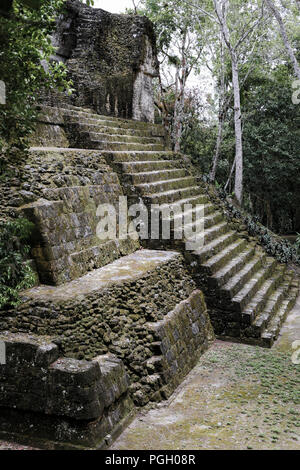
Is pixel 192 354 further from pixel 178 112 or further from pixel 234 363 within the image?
pixel 178 112

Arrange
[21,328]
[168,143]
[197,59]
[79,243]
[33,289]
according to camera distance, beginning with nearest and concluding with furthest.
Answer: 1. [21,328]
2. [33,289]
3. [79,243]
4. [168,143]
5. [197,59]

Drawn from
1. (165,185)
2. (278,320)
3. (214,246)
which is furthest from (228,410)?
(165,185)

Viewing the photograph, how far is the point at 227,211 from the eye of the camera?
10.7 meters

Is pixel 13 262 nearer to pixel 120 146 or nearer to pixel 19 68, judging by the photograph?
pixel 19 68

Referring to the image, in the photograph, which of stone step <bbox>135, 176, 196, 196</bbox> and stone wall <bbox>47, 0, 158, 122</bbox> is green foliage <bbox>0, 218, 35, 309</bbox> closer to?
stone step <bbox>135, 176, 196, 196</bbox>

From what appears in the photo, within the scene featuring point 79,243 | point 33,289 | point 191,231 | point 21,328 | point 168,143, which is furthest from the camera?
point 168,143

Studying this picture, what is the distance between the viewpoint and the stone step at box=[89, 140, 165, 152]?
785 centimetres

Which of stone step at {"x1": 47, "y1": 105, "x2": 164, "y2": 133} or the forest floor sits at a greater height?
stone step at {"x1": 47, "y1": 105, "x2": 164, "y2": 133}

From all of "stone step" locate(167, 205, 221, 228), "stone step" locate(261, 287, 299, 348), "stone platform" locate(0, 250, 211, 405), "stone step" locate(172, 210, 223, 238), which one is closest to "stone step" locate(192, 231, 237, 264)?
"stone step" locate(172, 210, 223, 238)

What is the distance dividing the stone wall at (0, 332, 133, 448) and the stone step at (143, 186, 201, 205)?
3.90m

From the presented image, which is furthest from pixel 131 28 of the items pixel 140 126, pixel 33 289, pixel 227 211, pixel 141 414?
pixel 141 414

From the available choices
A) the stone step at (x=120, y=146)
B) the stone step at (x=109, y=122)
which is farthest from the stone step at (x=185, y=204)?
the stone step at (x=109, y=122)

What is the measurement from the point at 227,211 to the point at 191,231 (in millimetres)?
3548

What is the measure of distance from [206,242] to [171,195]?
46.7 inches
